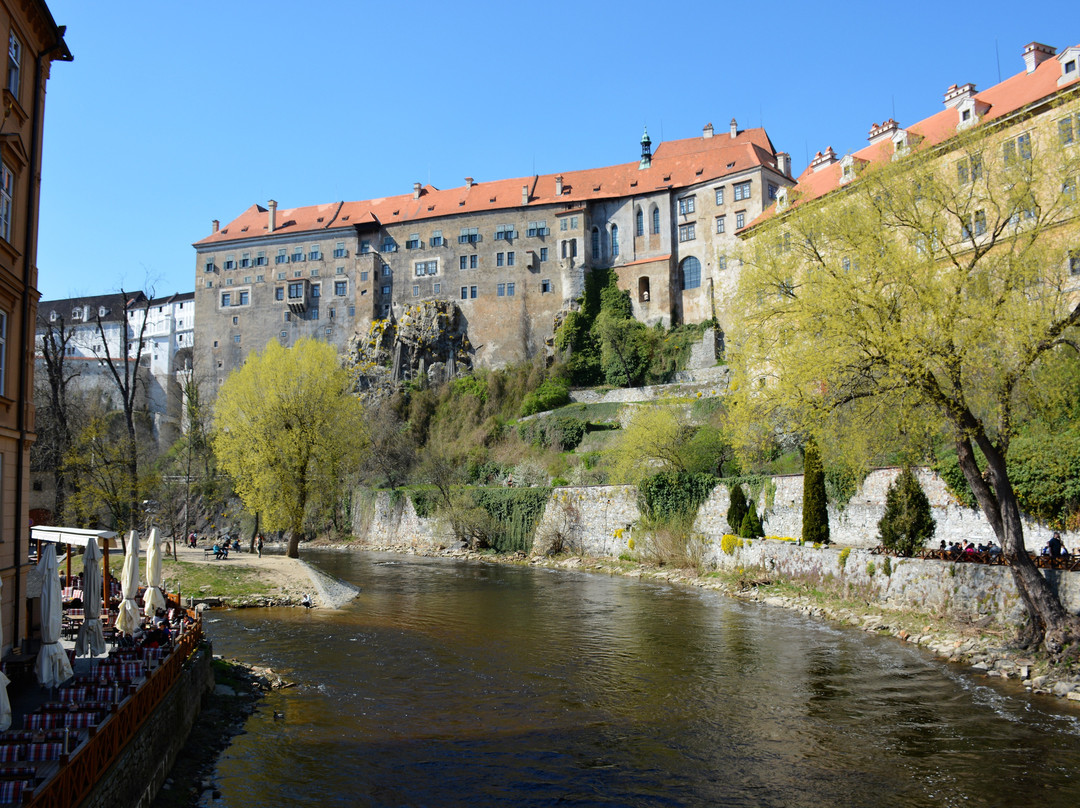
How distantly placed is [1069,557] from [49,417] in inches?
1658

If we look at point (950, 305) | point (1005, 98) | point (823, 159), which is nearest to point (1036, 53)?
point (1005, 98)

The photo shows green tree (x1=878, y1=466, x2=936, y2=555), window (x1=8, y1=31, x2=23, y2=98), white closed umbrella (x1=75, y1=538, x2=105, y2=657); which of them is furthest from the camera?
green tree (x1=878, y1=466, x2=936, y2=555)

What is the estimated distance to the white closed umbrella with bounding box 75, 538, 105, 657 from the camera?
454 inches

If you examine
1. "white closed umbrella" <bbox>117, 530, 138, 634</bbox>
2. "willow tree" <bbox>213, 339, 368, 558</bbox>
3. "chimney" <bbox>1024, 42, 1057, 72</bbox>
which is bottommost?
"white closed umbrella" <bbox>117, 530, 138, 634</bbox>

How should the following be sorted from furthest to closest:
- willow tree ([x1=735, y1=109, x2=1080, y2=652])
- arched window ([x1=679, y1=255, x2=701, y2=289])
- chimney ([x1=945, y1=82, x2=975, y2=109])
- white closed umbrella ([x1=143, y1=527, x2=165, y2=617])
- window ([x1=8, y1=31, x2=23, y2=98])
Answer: arched window ([x1=679, y1=255, x2=701, y2=289]) < chimney ([x1=945, y1=82, x2=975, y2=109]) < white closed umbrella ([x1=143, y1=527, x2=165, y2=617]) < willow tree ([x1=735, y1=109, x2=1080, y2=652]) < window ([x1=8, y1=31, x2=23, y2=98])

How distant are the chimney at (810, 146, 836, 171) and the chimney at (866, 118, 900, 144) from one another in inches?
127

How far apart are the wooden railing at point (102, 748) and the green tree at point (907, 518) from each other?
18355 millimetres

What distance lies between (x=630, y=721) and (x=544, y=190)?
57410 millimetres

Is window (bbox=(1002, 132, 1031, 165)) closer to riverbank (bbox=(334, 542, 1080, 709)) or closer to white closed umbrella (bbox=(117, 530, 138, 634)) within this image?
riverbank (bbox=(334, 542, 1080, 709))

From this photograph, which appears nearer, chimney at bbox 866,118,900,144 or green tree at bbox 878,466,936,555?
green tree at bbox 878,466,936,555

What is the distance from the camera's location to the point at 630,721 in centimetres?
1205

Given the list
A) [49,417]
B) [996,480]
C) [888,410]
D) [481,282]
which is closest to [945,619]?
[996,480]

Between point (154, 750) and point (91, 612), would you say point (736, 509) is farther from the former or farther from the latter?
point (154, 750)

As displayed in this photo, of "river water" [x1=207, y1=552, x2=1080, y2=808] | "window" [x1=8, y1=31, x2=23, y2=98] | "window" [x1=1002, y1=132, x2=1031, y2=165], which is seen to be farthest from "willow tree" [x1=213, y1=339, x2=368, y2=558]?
"window" [x1=1002, y1=132, x2=1031, y2=165]
